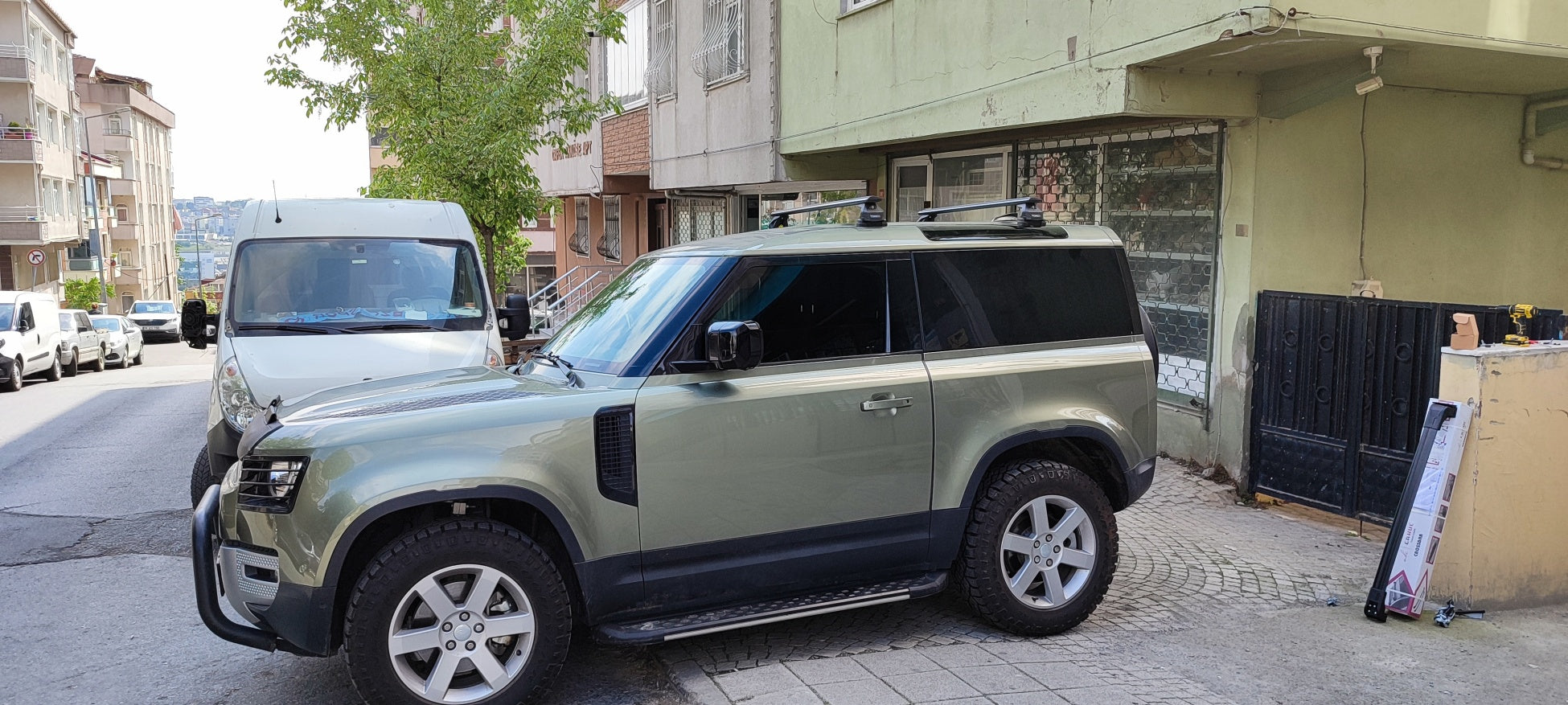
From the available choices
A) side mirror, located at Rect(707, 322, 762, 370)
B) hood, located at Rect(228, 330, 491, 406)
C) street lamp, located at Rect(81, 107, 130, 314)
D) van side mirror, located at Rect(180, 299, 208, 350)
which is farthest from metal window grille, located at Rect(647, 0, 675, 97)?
street lamp, located at Rect(81, 107, 130, 314)

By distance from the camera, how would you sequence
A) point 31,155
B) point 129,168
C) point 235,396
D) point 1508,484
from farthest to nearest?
point 129,168
point 31,155
point 235,396
point 1508,484

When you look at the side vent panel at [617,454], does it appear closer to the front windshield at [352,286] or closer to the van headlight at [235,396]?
the van headlight at [235,396]

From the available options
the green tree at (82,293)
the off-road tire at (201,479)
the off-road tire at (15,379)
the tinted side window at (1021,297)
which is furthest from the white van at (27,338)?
the green tree at (82,293)

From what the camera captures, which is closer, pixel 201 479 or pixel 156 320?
pixel 201 479

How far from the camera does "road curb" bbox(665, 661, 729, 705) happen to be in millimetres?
4438

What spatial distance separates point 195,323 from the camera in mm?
8672

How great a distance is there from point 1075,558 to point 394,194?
12.7 m

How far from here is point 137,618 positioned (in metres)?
5.72

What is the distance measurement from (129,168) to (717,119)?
236 feet

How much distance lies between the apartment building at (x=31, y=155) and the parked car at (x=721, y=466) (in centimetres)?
4887

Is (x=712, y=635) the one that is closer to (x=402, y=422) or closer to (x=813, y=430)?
(x=813, y=430)

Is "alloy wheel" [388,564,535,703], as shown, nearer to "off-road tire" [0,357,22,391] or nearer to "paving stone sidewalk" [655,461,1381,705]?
"paving stone sidewalk" [655,461,1381,705]

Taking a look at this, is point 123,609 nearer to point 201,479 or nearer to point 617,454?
point 201,479

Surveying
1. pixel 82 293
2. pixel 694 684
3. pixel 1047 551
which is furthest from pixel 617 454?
pixel 82 293
